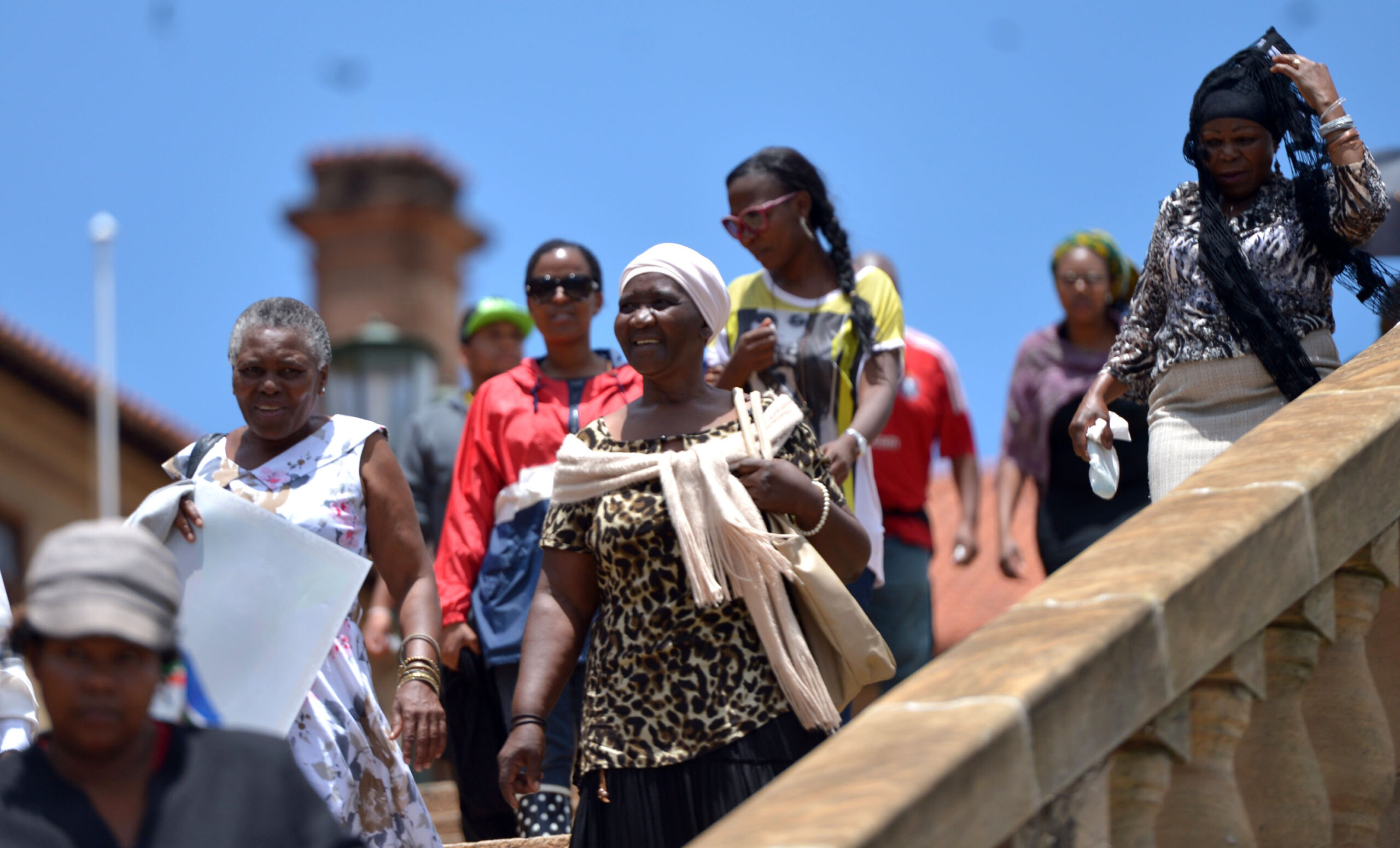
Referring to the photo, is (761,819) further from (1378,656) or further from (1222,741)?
(1378,656)

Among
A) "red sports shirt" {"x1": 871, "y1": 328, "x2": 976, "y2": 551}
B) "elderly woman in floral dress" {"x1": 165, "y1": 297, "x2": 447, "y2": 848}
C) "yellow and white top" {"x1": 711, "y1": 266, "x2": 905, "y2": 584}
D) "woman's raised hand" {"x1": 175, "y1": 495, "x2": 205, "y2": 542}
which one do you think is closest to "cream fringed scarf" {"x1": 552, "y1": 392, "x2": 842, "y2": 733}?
"elderly woman in floral dress" {"x1": 165, "y1": 297, "x2": 447, "y2": 848}

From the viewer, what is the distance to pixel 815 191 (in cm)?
635

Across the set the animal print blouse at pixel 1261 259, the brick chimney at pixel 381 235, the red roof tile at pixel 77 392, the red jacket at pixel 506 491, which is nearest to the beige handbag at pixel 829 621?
the animal print blouse at pixel 1261 259

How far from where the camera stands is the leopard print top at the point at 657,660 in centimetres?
430

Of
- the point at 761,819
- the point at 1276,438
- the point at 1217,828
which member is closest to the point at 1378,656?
the point at 1276,438

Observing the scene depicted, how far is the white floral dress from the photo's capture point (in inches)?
173

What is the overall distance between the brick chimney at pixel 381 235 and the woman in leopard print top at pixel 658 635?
42444 mm

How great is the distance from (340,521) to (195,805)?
1.68 m

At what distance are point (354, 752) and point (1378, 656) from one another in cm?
241

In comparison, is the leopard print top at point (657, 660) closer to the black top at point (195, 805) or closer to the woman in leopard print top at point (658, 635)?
the woman in leopard print top at point (658, 635)

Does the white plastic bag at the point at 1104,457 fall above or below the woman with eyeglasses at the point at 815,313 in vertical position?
below

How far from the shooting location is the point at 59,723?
293 cm

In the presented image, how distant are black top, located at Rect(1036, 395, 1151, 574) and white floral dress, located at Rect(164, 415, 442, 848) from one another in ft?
10.7

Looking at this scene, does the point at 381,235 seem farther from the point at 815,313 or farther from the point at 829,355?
the point at 829,355
